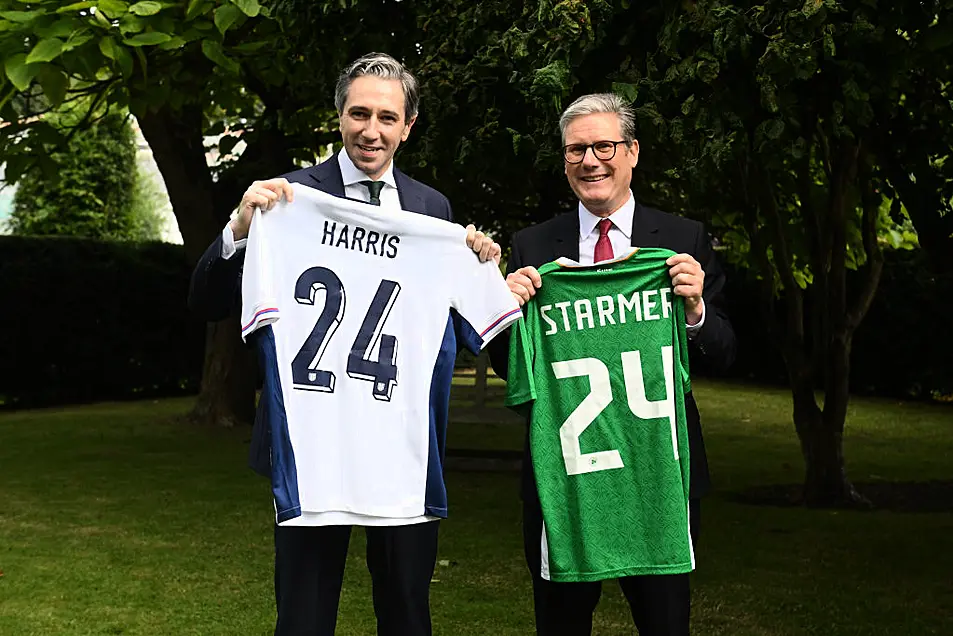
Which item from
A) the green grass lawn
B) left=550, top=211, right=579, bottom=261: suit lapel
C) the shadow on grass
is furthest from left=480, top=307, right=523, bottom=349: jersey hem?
the shadow on grass

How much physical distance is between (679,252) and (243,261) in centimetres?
125

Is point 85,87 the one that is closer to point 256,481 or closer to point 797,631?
point 256,481

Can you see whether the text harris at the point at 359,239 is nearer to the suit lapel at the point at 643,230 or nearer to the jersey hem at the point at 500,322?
the jersey hem at the point at 500,322

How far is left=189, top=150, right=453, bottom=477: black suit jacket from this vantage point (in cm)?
335

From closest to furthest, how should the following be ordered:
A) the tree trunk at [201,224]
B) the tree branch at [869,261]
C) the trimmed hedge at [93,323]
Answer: the tree branch at [869,261] → the tree trunk at [201,224] → the trimmed hedge at [93,323]

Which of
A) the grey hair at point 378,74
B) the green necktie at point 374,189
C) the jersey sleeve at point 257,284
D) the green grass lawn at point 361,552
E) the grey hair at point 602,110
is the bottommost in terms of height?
the green grass lawn at point 361,552

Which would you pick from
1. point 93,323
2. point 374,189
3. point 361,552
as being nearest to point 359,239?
point 374,189

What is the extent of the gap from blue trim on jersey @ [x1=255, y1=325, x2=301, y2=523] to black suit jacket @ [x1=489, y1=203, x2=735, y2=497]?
66 centimetres

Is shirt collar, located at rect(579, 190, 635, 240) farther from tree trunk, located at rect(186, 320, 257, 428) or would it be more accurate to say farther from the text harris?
tree trunk, located at rect(186, 320, 257, 428)

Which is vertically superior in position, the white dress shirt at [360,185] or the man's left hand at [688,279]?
the white dress shirt at [360,185]

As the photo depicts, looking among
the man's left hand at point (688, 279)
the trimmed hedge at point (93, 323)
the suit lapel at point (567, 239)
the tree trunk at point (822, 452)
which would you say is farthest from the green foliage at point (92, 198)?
the man's left hand at point (688, 279)

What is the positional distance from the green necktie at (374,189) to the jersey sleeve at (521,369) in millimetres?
532

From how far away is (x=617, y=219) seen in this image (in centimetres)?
348

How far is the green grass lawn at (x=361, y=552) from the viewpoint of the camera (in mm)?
5789
